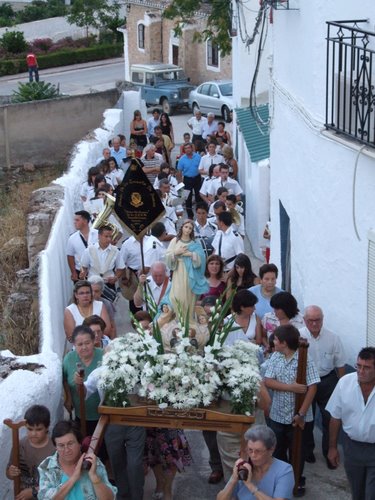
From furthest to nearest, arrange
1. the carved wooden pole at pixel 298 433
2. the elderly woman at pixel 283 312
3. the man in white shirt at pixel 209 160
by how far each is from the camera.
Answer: the man in white shirt at pixel 209 160 → the elderly woman at pixel 283 312 → the carved wooden pole at pixel 298 433

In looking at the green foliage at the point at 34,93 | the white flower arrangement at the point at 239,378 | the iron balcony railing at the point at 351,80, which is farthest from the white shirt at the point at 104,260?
the green foliage at the point at 34,93

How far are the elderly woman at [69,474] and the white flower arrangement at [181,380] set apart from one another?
68cm

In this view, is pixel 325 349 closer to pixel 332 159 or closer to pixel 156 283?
pixel 332 159

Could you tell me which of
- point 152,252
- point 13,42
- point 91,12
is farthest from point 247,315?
point 91,12

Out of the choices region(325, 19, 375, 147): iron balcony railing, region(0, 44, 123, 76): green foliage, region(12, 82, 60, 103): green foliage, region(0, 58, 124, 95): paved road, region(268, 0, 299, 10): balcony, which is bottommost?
region(0, 58, 124, 95): paved road

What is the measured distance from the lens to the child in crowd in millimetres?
6508

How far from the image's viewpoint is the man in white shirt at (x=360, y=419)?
6.75 metres

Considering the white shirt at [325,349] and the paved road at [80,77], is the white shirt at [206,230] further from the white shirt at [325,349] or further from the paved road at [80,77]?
the paved road at [80,77]

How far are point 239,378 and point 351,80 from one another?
2.80 m

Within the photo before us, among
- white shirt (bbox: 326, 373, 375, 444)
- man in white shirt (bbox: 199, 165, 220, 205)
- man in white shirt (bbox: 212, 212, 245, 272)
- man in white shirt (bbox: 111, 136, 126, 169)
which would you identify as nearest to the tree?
man in white shirt (bbox: 111, 136, 126, 169)

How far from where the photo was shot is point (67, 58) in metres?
49.5

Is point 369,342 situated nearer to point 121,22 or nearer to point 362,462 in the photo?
point 362,462

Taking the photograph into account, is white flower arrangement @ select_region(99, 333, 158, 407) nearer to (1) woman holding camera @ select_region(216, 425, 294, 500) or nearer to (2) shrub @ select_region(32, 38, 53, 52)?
(1) woman holding camera @ select_region(216, 425, 294, 500)

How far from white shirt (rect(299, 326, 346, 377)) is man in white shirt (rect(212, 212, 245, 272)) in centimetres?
348
